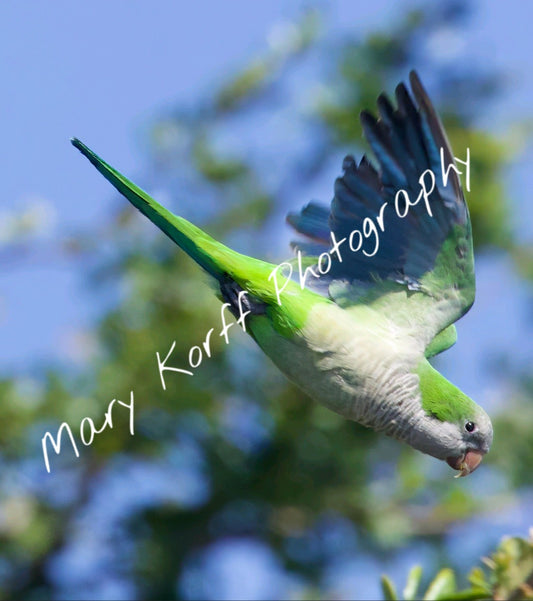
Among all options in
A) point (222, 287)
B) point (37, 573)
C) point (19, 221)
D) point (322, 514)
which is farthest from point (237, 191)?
point (222, 287)

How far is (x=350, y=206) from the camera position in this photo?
191 cm

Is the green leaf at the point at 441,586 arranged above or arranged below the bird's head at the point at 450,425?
below

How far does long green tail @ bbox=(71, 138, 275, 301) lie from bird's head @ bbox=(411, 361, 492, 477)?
1.10 feet

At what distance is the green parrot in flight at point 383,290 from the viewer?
1866 mm

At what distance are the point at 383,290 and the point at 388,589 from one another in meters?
0.58

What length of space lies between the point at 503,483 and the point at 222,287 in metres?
3.16

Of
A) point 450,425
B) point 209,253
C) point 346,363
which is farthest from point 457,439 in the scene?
point 209,253

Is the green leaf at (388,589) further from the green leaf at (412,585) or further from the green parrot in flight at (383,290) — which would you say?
the green parrot in flight at (383,290)

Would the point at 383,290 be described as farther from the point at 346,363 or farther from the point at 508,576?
the point at 508,576

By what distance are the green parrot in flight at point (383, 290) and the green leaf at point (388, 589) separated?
0.32 metres

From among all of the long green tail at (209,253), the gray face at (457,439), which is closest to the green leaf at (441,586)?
the gray face at (457,439)

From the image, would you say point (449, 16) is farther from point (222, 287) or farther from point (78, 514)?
point (222, 287)

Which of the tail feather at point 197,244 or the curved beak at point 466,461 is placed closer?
the tail feather at point 197,244

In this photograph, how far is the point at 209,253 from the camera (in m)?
1.99
